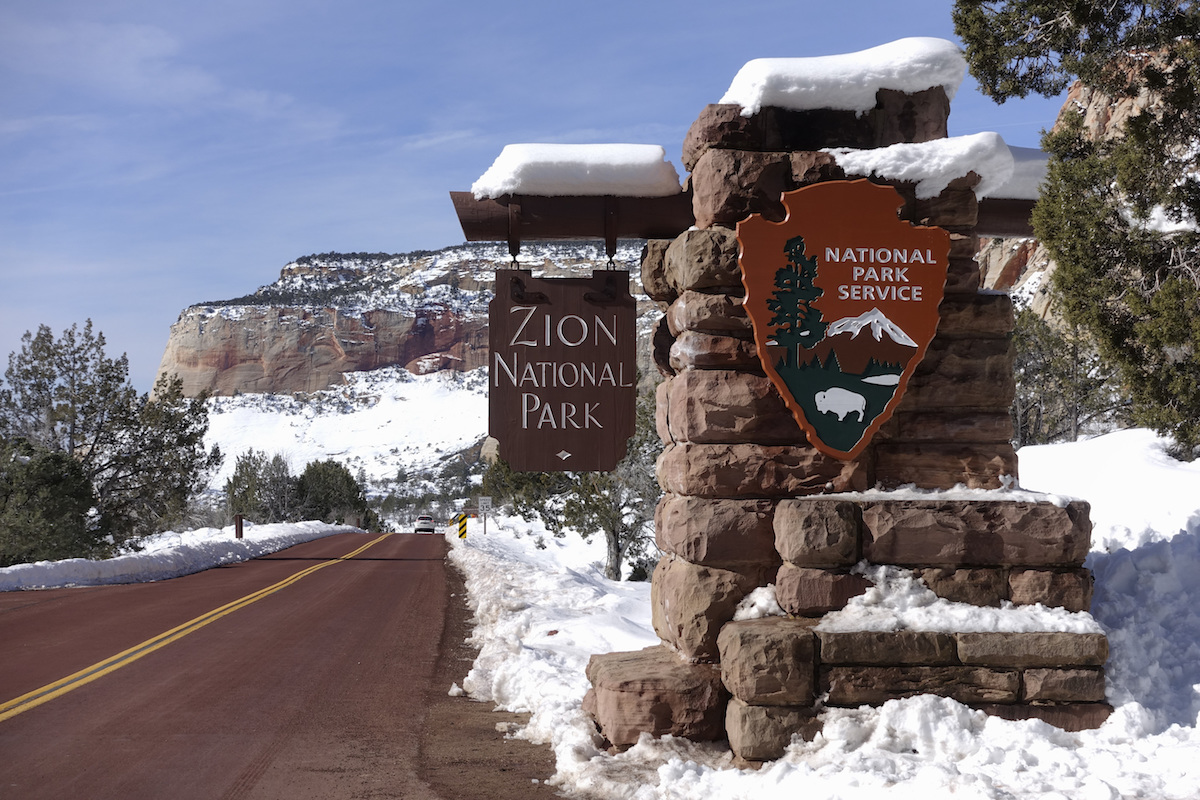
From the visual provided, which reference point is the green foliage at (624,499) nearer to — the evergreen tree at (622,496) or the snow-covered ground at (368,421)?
the evergreen tree at (622,496)

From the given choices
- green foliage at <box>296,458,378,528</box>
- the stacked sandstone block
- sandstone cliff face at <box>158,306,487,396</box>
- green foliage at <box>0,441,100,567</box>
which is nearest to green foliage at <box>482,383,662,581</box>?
green foliage at <box>0,441,100,567</box>

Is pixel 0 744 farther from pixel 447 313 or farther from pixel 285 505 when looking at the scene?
pixel 447 313

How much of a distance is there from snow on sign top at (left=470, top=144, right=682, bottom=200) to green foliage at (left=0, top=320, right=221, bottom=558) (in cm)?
2462

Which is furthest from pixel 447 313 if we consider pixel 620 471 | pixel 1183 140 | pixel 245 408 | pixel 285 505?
pixel 1183 140

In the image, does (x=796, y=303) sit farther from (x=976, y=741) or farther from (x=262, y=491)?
(x=262, y=491)

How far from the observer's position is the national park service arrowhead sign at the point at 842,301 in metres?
5.04

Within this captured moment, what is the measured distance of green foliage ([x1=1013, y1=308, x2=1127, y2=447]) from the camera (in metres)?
25.6

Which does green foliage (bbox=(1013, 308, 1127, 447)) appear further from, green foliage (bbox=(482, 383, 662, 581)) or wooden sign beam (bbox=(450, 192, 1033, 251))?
wooden sign beam (bbox=(450, 192, 1033, 251))

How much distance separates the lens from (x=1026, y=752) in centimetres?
417

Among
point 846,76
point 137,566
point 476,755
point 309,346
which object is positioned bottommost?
point 137,566

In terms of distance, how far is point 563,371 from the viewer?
584cm

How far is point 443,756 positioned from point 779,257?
11.5ft

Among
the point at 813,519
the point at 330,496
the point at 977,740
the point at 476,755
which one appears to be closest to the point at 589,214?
the point at 813,519

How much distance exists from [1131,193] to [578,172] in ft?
24.2
